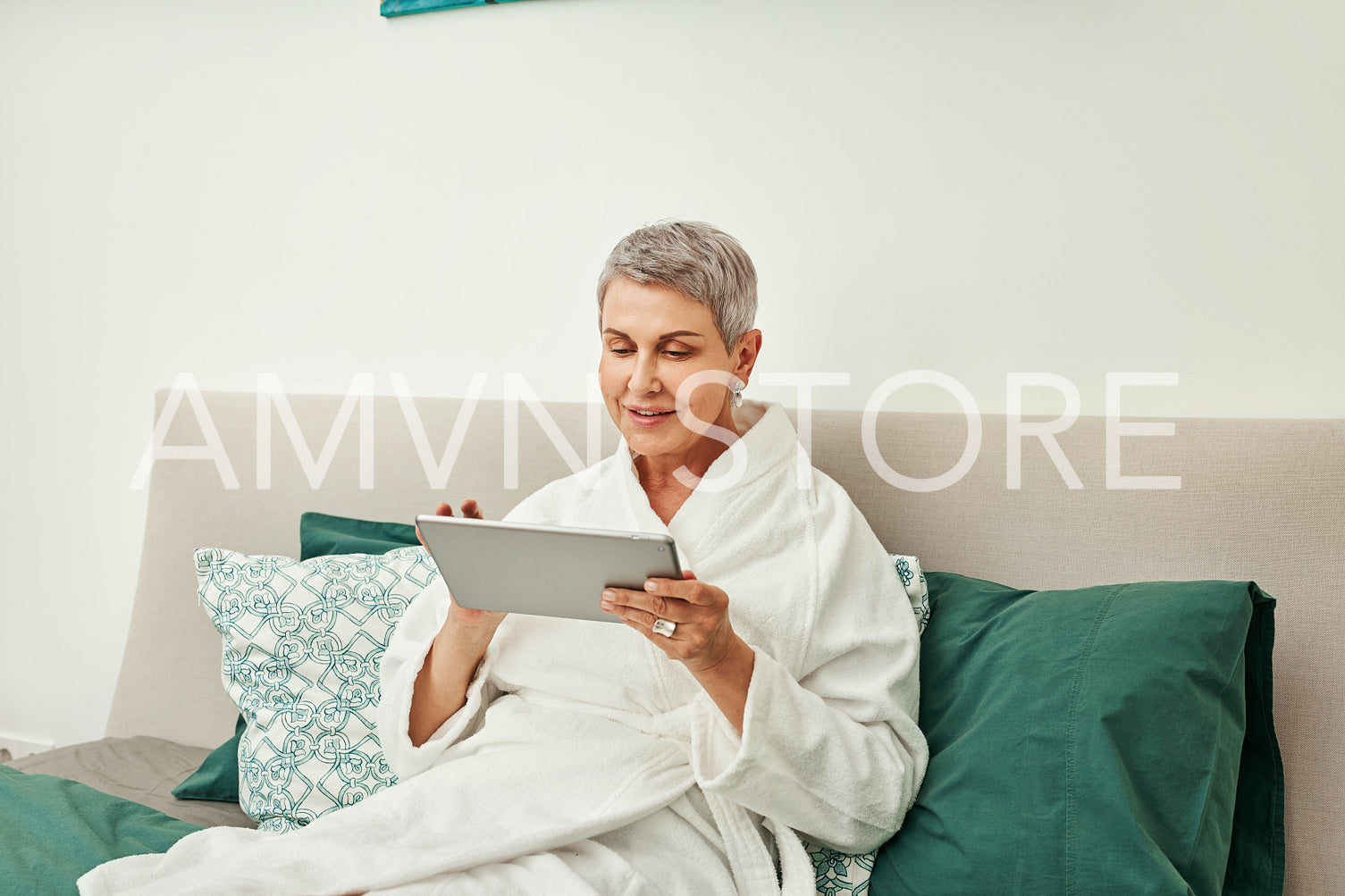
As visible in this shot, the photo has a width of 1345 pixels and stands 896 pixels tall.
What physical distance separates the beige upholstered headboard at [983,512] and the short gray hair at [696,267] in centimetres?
37

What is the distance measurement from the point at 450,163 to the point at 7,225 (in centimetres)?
130

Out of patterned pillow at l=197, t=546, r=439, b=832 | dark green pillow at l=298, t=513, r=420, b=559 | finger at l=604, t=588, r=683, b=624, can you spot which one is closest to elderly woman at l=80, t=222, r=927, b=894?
finger at l=604, t=588, r=683, b=624

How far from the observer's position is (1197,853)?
1069 millimetres

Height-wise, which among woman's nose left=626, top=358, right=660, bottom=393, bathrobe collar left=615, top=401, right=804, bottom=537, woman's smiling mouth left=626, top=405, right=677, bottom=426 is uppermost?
woman's nose left=626, top=358, right=660, bottom=393

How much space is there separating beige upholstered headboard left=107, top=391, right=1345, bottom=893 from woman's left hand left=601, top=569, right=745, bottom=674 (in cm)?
57

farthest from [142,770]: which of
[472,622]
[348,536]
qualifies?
[472,622]

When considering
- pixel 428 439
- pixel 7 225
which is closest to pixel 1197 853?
pixel 428 439

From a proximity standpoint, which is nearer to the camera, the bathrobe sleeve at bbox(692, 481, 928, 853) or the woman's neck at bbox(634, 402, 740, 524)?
the bathrobe sleeve at bbox(692, 481, 928, 853)

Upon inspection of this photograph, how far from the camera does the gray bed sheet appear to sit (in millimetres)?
1605

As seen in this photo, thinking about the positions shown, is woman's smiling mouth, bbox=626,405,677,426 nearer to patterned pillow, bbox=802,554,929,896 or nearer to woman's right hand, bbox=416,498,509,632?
woman's right hand, bbox=416,498,509,632

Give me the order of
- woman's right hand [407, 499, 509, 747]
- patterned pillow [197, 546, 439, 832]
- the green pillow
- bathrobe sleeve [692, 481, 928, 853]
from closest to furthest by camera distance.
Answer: bathrobe sleeve [692, 481, 928, 853]
woman's right hand [407, 499, 509, 747]
patterned pillow [197, 546, 439, 832]
the green pillow

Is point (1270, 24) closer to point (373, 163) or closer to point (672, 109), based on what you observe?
point (672, 109)

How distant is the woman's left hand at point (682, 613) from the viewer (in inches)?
41.1

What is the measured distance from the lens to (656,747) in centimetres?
123
